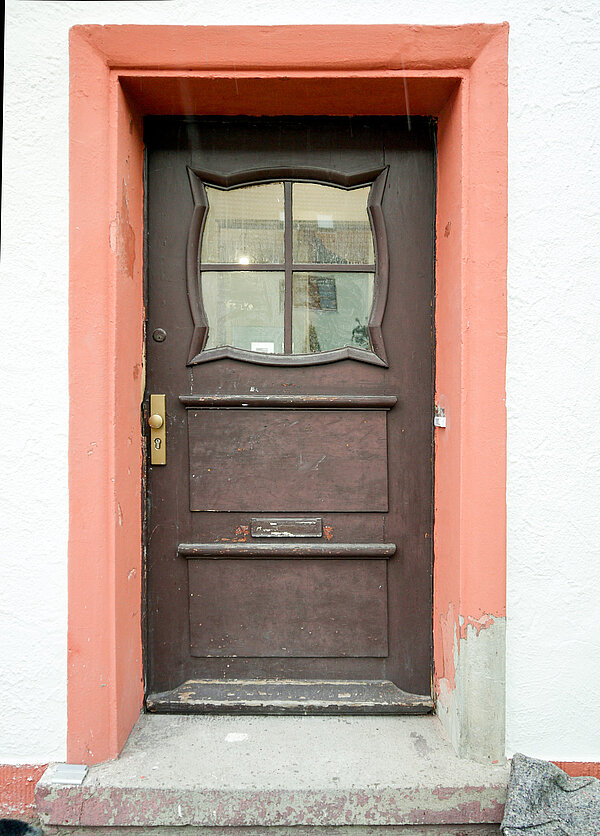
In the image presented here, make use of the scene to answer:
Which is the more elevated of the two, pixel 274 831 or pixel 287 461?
pixel 287 461

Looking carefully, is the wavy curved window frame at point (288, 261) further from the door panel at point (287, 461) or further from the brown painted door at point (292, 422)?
the door panel at point (287, 461)

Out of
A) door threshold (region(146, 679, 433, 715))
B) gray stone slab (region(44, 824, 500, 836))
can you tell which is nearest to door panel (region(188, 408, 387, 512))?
door threshold (region(146, 679, 433, 715))

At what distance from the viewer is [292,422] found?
230 centimetres

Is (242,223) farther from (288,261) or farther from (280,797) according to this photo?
(280,797)

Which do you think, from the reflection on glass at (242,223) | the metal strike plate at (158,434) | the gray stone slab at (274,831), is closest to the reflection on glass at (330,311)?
the reflection on glass at (242,223)

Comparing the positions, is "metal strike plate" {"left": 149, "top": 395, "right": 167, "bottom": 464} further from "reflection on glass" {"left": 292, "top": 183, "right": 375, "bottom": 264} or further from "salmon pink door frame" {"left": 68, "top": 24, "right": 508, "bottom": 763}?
"reflection on glass" {"left": 292, "top": 183, "right": 375, "bottom": 264}

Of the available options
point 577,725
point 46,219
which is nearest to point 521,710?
point 577,725

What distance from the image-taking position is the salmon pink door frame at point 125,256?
1979mm

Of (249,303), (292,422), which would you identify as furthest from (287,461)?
(249,303)

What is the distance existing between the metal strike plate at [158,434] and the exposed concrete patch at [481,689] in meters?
1.21

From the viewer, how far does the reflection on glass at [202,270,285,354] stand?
2.31 m

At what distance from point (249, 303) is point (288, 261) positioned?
8.4 inches

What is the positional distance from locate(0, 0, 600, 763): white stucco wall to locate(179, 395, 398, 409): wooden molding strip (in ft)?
1.49

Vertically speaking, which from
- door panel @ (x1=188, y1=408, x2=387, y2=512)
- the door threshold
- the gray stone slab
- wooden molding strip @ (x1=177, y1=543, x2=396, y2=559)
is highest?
door panel @ (x1=188, y1=408, x2=387, y2=512)
